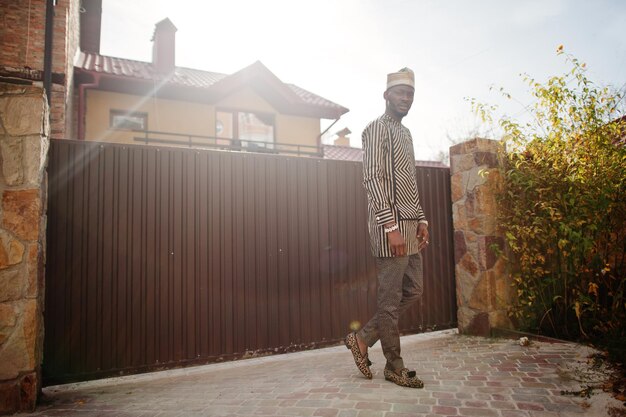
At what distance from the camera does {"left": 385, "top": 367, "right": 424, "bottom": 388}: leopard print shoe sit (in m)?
2.60

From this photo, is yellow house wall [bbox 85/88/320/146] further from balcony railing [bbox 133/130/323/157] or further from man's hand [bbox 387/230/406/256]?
man's hand [bbox 387/230/406/256]

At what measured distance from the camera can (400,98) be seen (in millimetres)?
2904

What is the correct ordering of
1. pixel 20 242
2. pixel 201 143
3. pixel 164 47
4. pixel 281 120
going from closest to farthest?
pixel 20 242, pixel 201 143, pixel 164 47, pixel 281 120

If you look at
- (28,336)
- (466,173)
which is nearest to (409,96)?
(466,173)

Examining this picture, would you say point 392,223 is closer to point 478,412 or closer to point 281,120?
point 478,412

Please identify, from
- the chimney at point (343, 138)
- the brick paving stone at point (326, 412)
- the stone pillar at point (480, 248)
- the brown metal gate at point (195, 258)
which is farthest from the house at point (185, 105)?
the brick paving stone at point (326, 412)

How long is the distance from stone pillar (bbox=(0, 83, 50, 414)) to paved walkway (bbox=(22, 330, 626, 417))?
28 centimetres

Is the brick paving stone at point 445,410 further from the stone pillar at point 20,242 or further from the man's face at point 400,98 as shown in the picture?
the stone pillar at point 20,242

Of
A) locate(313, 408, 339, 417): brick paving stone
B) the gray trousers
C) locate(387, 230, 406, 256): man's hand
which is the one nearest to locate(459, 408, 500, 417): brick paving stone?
the gray trousers

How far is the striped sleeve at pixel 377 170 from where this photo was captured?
2.69 m

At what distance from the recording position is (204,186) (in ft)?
11.6

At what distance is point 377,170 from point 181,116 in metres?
10.8

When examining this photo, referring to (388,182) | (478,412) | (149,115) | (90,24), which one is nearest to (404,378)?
(478,412)

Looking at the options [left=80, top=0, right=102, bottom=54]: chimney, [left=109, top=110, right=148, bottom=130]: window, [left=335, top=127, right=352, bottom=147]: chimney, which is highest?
[left=80, top=0, right=102, bottom=54]: chimney
